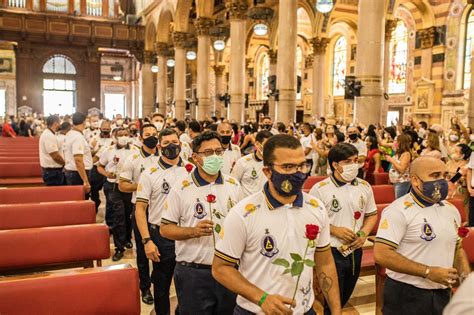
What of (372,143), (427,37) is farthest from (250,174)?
(427,37)

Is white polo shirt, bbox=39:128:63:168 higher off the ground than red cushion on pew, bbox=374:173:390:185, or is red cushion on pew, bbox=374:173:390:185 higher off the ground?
white polo shirt, bbox=39:128:63:168

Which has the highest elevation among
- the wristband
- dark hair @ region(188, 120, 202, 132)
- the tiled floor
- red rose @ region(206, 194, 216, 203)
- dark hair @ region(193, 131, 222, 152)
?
dark hair @ region(188, 120, 202, 132)

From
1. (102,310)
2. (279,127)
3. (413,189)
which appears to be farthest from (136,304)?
(279,127)

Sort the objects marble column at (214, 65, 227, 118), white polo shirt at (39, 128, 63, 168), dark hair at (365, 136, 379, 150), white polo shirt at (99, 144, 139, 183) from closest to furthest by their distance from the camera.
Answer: white polo shirt at (99, 144, 139, 183)
white polo shirt at (39, 128, 63, 168)
dark hair at (365, 136, 379, 150)
marble column at (214, 65, 227, 118)

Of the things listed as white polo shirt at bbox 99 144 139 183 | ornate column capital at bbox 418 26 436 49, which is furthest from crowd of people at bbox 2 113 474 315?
ornate column capital at bbox 418 26 436 49

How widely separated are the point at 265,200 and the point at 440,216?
1.33 metres

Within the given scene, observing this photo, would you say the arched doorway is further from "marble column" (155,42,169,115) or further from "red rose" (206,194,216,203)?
"red rose" (206,194,216,203)

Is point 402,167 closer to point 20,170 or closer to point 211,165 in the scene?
point 211,165

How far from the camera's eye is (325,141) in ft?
31.2

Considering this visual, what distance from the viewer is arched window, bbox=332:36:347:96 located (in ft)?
88.0

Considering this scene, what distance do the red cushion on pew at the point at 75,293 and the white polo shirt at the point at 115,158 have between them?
3896mm

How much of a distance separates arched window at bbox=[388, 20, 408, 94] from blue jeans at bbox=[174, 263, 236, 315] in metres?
21.7

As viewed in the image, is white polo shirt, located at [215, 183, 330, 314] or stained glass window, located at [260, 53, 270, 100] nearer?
white polo shirt, located at [215, 183, 330, 314]

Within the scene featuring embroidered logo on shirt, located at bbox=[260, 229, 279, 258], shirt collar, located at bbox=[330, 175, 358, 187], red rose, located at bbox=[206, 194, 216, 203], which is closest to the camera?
embroidered logo on shirt, located at bbox=[260, 229, 279, 258]
